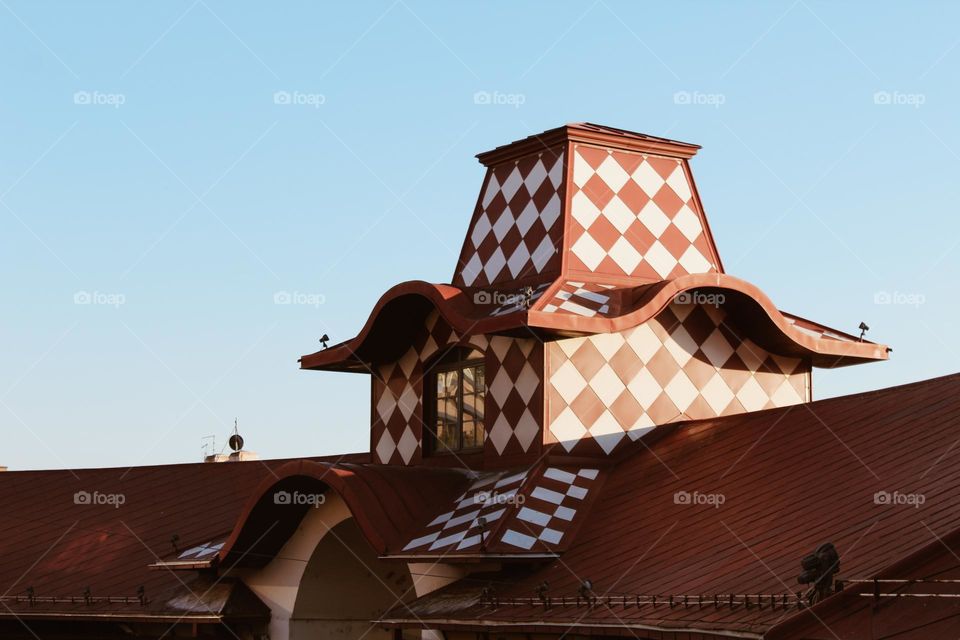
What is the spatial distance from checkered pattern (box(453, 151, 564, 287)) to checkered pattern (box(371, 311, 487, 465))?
1038mm

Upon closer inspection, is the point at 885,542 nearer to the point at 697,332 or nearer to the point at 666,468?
the point at 666,468

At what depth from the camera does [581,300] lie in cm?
1591

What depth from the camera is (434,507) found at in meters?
15.7

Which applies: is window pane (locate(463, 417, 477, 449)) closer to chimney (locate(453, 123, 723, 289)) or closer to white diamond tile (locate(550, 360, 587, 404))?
white diamond tile (locate(550, 360, 587, 404))

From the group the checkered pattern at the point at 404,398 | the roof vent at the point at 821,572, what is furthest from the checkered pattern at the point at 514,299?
the roof vent at the point at 821,572

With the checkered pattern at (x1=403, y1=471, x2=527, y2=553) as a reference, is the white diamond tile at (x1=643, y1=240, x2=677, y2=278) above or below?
above

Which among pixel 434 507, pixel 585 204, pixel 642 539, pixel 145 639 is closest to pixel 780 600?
pixel 642 539

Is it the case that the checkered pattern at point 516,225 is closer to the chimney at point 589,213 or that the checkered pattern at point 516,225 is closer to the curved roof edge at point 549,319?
the chimney at point 589,213

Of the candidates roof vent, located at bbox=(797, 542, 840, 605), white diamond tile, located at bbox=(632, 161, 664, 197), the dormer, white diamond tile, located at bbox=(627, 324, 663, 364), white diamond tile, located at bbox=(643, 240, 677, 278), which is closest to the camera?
roof vent, located at bbox=(797, 542, 840, 605)

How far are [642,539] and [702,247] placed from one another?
534cm

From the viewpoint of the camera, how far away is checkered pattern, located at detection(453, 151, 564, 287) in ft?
56.6

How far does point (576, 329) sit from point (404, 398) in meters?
3.68

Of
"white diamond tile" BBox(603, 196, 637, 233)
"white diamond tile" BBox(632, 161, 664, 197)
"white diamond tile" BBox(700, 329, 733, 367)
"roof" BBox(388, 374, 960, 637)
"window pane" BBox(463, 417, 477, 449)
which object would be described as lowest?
"roof" BBox(388, 374, 960, 637)

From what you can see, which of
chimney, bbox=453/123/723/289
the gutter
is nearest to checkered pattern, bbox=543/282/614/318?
chimney, bbox=453/123/723/289
